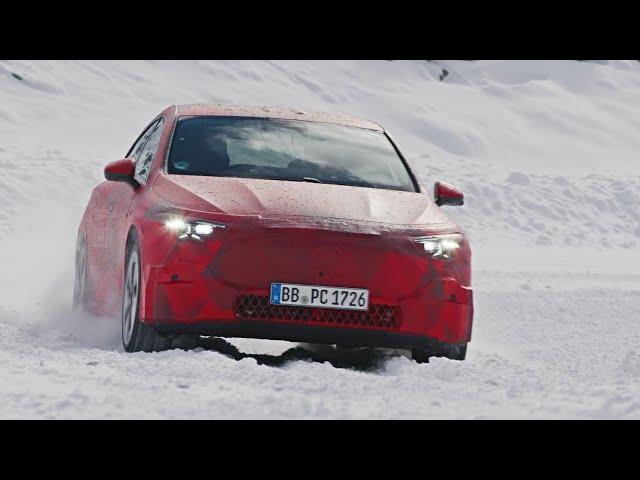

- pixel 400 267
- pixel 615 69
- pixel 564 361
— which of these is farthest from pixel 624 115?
pixel 400 267

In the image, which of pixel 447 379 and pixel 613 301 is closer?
pixel 447 379

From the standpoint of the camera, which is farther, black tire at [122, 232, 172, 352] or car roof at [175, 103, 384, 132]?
car roof at [175, 103, 384, 132]

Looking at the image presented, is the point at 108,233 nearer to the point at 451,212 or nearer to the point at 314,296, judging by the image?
the point at 314,296

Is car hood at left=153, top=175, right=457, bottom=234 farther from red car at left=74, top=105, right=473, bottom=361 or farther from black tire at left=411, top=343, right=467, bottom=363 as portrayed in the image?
black tire at left=411, top=343, right=467, bottom=363

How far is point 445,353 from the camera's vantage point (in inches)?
286

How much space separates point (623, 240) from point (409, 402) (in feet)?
54.6

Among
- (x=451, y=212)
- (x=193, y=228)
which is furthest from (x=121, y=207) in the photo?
(x=451, y=212)

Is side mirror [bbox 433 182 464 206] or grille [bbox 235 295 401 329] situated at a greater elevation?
side mirror [bbox 433 182 464 206]

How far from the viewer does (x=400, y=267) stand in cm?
695

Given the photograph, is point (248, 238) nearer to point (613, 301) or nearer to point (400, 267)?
point (400, 267)

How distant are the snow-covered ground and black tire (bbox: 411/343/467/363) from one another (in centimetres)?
10

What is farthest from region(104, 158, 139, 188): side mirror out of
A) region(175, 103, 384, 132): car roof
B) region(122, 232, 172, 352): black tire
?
region(175, 103, 384, 132): car roof

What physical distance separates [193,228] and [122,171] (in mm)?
1170

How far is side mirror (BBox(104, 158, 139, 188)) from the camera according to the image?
783cm
